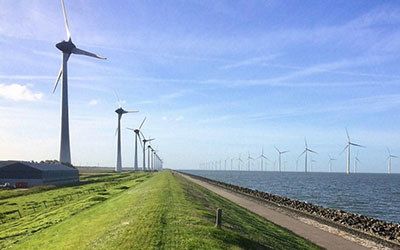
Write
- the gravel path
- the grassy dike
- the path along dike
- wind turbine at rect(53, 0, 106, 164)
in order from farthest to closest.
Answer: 1. wind turbine at rect(53, 0, 106, 164)
2. the path along dike
3. the gravel path
4. the grassy dike

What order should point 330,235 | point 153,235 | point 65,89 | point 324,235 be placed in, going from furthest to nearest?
→ point 65,89, point 330,235, point 324,235, point 153,235

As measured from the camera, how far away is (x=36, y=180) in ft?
305

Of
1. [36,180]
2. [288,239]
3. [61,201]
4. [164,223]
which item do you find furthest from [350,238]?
[36,180]

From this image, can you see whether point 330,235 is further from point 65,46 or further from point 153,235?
point 65,46

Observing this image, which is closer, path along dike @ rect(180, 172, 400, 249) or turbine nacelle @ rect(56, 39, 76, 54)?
path along dike @ rect(180, 172, 400, 249)

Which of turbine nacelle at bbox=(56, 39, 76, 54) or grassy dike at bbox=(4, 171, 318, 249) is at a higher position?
turbine nacelle at bbox=(56, 39, 76, 54)

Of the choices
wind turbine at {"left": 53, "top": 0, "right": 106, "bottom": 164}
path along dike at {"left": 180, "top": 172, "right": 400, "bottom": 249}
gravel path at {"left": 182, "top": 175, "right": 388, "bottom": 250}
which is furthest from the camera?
wind turbine at {"left": 53, "top": 0, "right": 106, "bottom": 164}

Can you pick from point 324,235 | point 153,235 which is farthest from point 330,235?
point 153,235

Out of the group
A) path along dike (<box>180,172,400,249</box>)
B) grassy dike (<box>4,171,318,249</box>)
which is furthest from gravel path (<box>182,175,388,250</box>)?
grassy dike (<box>4,171,318,249</box>)

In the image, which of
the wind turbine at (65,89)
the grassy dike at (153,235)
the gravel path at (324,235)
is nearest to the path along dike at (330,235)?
the gravel path at (324,235)

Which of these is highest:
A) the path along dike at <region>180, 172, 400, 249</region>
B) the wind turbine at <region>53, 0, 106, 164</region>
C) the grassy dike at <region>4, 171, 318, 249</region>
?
the wind turbine at <region>53, 0, 106, 164</region>

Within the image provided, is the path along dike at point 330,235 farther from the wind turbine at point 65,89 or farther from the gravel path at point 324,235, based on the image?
the wind turbine at point 65,89

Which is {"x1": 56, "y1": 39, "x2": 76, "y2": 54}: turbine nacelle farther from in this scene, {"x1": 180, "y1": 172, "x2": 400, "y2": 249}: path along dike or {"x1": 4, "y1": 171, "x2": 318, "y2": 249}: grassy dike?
{"x1": 4, "y1": 171, "x2": 318, "y2": 249}: grassy dike

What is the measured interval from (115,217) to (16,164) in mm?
73511
